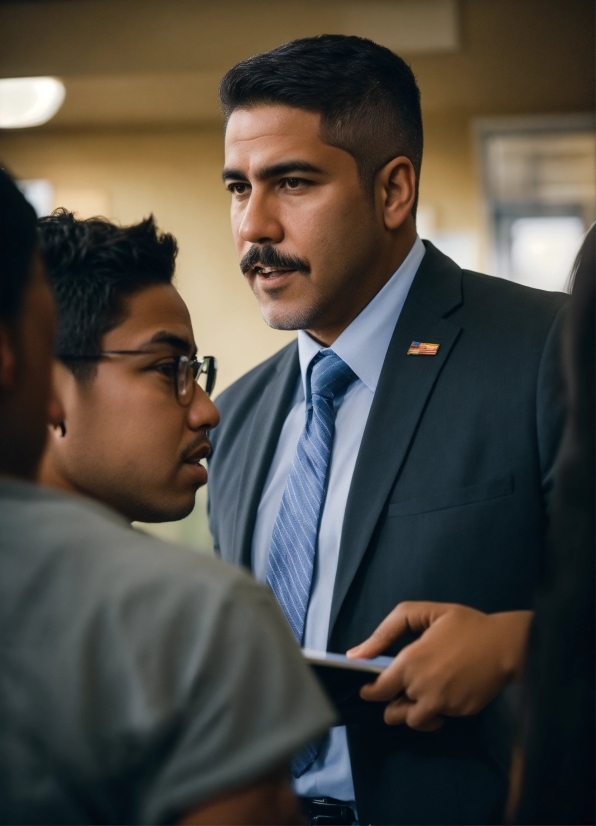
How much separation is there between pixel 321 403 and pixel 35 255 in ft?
3.18

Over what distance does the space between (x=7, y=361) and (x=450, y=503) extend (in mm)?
908

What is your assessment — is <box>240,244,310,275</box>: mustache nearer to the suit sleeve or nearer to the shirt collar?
the shirt collar

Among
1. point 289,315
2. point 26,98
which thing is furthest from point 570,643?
point 26,98

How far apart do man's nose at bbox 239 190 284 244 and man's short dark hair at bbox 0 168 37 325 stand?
0.94 meters

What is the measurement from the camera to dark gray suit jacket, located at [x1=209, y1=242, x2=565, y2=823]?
4.19 feet

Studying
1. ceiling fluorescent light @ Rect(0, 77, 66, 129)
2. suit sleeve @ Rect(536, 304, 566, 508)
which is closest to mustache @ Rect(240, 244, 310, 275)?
suit sleeve @ Rect(536, 304, 566, 508)

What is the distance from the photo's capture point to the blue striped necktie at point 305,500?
1.49m

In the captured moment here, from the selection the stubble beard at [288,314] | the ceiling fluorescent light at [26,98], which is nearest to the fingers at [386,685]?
the stubble beard at [288,314]

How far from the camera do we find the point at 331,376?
1646 mm

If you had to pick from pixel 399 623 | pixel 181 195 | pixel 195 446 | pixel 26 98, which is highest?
pixel 26 98

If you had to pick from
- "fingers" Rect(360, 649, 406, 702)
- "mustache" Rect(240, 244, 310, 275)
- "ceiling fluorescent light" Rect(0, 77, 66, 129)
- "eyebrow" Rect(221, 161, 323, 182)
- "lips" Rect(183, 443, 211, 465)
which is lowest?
"fingers" Rect(360, 649, 406, 702)

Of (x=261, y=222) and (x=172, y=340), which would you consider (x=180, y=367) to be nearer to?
(x=172, y=340)

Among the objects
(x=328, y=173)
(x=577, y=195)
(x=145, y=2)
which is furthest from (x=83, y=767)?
(x=577, y=195)

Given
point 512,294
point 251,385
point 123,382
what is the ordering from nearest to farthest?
point 123,382 → point 512,294 → point 251,385
